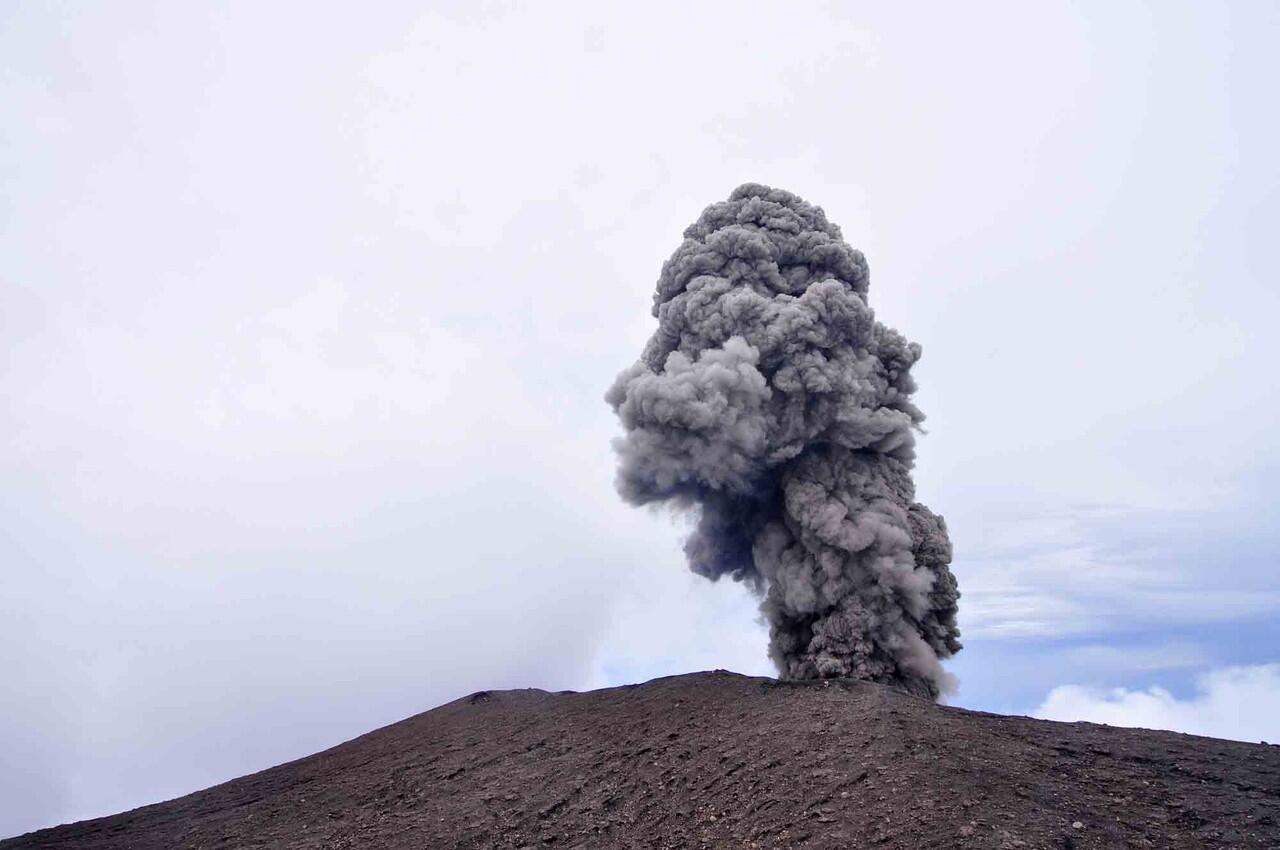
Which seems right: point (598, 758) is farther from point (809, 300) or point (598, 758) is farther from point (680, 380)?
point (809, 300)

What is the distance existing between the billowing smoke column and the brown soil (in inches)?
177

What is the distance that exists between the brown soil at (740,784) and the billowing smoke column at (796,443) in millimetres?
4484

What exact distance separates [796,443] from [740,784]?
40.6 ft

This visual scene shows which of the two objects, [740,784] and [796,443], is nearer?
[740,784]

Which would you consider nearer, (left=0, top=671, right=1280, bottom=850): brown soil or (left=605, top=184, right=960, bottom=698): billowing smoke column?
(left=0, top=671, right=1280, bottom=850): brown soil

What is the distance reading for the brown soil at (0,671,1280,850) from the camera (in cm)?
1570

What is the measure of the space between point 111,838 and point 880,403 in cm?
2503

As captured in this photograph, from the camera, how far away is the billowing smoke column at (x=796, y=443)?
26.7m

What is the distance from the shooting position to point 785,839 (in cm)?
1572

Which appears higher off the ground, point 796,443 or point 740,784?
point 796,443

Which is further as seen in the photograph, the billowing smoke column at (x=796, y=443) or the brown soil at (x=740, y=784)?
the billowing smoke column at (x=796, y=443)

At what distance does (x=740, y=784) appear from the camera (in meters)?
18.2

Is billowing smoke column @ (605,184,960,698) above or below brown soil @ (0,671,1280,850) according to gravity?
above

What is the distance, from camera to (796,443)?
2819cm
